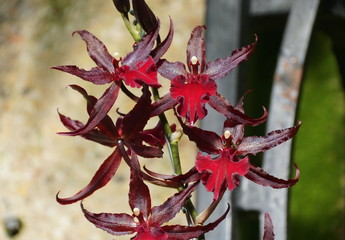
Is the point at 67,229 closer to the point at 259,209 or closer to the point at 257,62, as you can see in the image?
the point at 259,209

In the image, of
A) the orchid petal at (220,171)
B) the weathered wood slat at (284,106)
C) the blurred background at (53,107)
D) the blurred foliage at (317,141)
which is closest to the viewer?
the orchid petal at (220,171)

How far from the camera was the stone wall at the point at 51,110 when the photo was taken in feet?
5.82

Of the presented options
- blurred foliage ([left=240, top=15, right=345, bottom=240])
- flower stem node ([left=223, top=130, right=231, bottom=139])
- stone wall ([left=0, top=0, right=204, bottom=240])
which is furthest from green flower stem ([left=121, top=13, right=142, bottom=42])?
blurred foliage ([left=240, top=15, right=345, bottom=240])

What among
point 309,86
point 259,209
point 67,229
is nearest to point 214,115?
point 259,209

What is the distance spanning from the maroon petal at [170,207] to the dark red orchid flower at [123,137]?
0.13 feet

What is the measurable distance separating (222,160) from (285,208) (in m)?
0.69

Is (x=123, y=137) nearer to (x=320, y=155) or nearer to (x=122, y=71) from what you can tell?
(x=122, y=71)

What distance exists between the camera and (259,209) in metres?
1.31

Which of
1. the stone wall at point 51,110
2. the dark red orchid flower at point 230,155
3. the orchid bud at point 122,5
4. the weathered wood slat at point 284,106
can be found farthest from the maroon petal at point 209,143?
the stone wall at point 51,110

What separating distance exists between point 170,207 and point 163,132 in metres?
0.07

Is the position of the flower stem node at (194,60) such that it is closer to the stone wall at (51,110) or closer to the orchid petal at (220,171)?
the orchid petal at (220,171)

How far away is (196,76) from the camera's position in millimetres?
578

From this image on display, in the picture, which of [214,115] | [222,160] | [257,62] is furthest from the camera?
[257,62]

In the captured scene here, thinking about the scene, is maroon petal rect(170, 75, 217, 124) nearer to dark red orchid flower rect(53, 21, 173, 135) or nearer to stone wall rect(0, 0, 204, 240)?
dark red orchid flower rect(53, 21, 173, 135)
